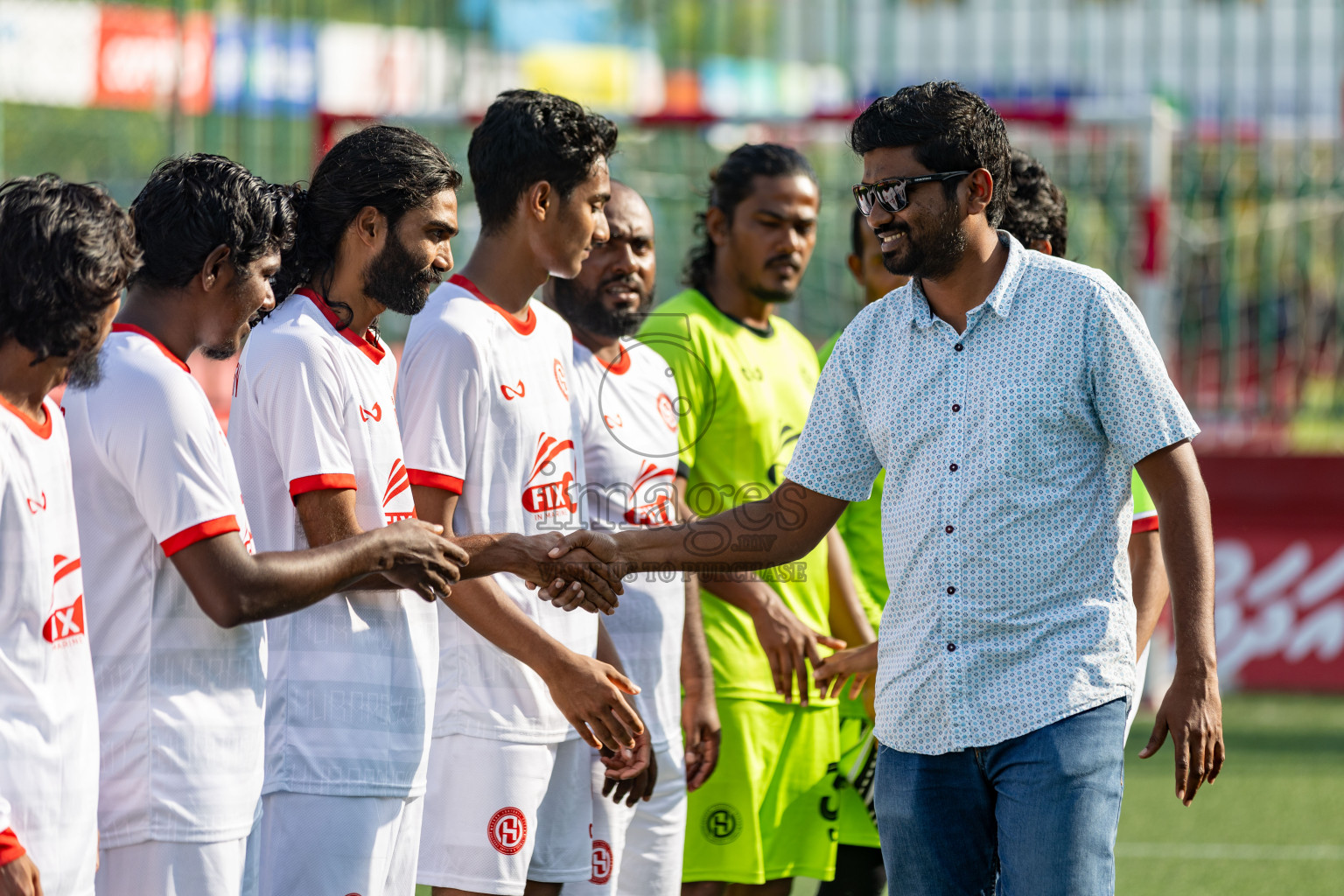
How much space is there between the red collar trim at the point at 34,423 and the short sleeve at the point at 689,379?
2052 mm

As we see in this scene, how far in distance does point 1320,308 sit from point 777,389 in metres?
7.06

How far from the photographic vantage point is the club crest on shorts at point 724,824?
4422 millimetres

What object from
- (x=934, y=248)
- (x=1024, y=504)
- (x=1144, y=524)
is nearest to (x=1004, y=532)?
(x=1024, y=504)

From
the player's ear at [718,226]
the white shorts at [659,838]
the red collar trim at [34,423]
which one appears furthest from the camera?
the player's ear at [718,226]

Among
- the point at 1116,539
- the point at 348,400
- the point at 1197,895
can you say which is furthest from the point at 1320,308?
the point at 348,400

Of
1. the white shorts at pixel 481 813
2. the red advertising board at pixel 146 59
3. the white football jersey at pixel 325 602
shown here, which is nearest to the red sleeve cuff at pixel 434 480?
the white football jersey at pixel 325 602

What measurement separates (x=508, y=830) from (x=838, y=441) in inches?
44.3

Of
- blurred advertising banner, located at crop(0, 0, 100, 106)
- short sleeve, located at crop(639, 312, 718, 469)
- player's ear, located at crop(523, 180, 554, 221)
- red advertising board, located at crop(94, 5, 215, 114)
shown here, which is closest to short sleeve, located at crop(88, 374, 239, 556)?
player's ear, located at crop(523, 180, 554, 221)

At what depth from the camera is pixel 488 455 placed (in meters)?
3.48

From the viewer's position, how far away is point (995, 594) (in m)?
3.04

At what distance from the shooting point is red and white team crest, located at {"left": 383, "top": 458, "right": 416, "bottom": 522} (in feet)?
10.5

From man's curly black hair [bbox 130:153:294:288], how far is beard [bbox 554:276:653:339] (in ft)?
4.55

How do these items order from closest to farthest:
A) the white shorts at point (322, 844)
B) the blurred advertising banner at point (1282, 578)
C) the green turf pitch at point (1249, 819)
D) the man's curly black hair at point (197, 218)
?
the man's curly black hair at point (197, 218), the white shorts at point (322, 844), the green turf pitch at point (1249, 819), the blurred advertising banner at point (1282, 578)

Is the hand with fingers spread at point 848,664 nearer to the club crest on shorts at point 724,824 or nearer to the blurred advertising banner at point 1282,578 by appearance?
the club crest on shorts at point 724,824
